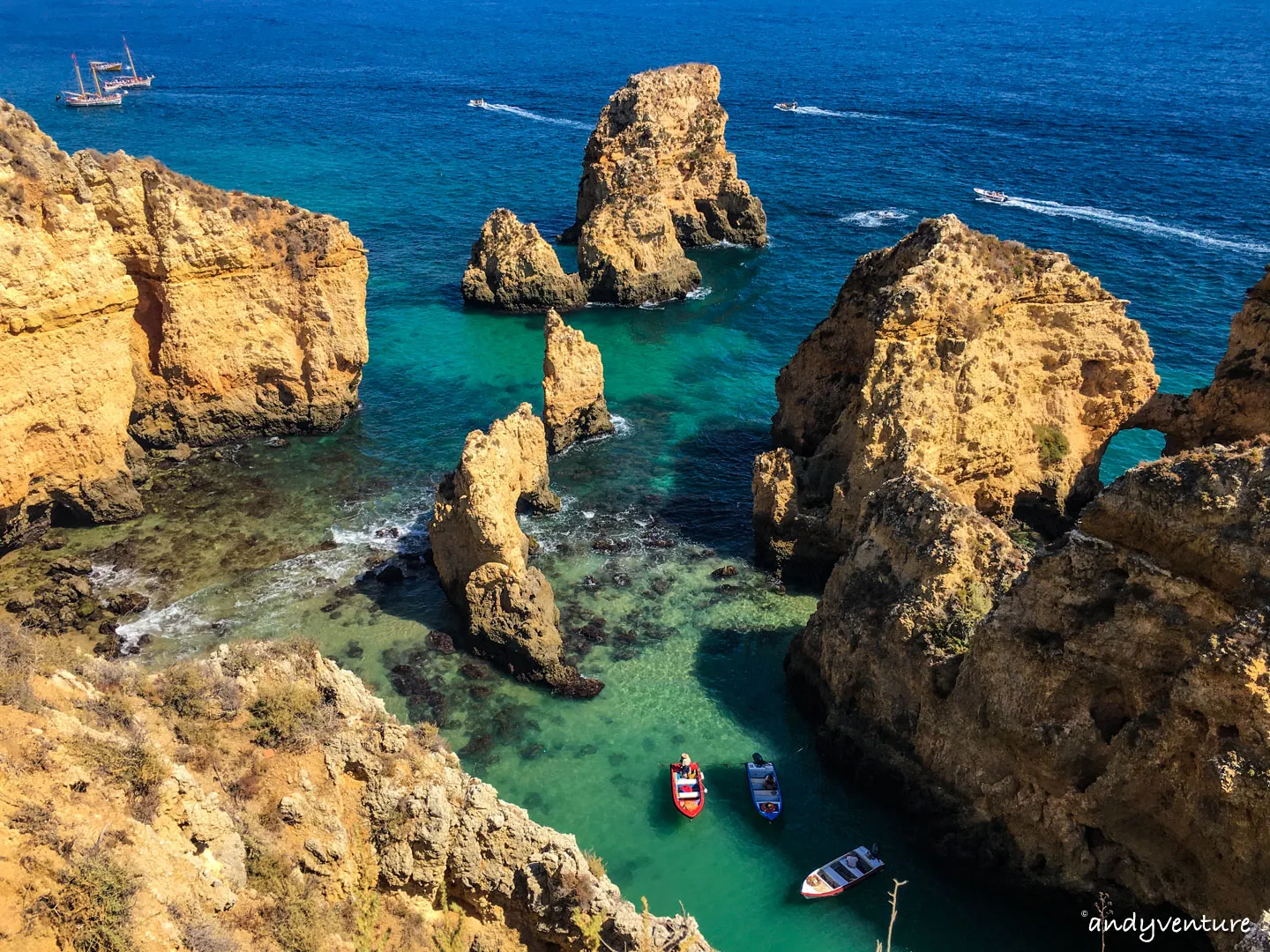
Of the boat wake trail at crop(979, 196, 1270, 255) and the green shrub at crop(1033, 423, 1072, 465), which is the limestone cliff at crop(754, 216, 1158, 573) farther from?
the boat wake trail at crop(979, 196, 1270, 255)

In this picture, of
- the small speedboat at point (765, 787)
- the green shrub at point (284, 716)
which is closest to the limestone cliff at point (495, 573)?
the small speedboat at point (765, 787)

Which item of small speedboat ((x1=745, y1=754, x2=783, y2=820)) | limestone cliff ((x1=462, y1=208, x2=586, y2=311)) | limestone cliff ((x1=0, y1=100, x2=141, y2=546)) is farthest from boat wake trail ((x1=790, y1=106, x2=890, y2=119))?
small speedboat ((x1=745, y1=754, x2=783, y2=820))


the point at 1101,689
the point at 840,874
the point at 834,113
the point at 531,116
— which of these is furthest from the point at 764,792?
the point at 531,116

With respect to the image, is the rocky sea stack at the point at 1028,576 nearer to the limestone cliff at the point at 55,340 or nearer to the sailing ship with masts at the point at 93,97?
the limestone cliff at the point at 55,340

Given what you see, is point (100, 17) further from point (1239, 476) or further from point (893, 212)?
point (1239, 476)

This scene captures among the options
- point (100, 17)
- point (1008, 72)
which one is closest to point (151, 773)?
point (1008, 72)

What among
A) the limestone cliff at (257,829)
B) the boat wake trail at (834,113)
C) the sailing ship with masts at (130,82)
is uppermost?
the boat wake trail at (834,113)


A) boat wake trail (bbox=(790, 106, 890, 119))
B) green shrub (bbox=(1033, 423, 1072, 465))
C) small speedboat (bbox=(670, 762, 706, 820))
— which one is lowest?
small speedboat (bbox=(670, 762, 706, 820))

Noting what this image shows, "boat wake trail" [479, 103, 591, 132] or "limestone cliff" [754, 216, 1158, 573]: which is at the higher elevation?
"boat wake trail" [479, 103, 591, 132]
